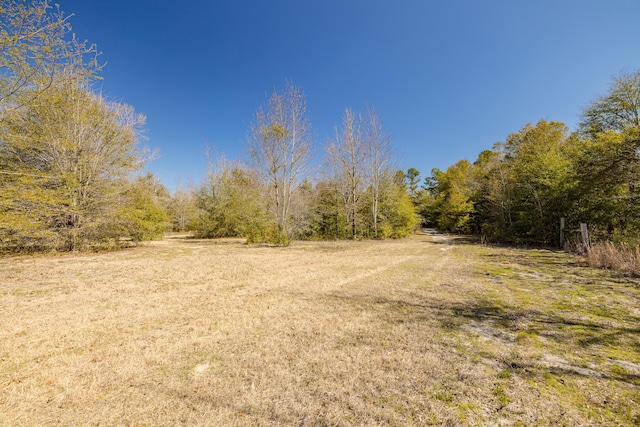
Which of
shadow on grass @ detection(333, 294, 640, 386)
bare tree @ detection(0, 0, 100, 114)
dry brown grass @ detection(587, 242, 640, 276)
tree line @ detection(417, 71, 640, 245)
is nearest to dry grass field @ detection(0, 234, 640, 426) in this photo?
shadow on grass @ detection(333, 294, 640, 386)

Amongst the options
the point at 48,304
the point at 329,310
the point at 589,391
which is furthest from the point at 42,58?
the point at 589,391

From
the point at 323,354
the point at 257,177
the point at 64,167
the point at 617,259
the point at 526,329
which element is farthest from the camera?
the point at 257,177

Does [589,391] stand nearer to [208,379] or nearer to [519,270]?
[208,379]

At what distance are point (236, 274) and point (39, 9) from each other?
24.1ft

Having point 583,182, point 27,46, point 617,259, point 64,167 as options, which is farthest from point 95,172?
point 583,182

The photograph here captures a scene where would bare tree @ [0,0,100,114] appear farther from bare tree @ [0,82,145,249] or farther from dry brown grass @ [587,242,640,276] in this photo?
dry brown grass @ [587,242,640,276]

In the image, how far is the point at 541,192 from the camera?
13.6m

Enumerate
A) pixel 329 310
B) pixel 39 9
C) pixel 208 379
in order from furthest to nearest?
pixel 39 9
pixel 329 310
pixel 208 379

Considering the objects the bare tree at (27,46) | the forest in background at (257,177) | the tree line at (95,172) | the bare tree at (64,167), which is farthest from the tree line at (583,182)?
the bare tree at (64,167)

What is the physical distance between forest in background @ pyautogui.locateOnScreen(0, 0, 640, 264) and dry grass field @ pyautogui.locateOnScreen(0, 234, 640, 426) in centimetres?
546

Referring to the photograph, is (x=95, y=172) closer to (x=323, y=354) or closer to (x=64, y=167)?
(x=64, y=167)

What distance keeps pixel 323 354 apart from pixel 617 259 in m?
8.48

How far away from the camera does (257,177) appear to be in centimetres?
1491

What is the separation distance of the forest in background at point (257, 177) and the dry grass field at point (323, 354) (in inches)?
215
